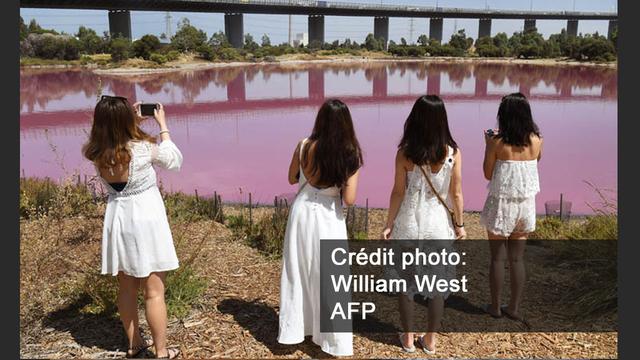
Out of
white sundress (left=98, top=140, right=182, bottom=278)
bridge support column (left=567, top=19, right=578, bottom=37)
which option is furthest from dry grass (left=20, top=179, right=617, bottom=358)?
bridge support column (left=567, top=19, right=578, bottom=37)

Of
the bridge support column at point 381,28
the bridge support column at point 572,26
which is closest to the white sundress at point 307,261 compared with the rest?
the bridge support column at point 381,28

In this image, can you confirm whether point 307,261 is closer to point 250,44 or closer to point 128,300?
point 128,300

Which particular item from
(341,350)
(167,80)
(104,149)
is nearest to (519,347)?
(341,350)

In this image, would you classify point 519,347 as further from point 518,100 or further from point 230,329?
point 230,329

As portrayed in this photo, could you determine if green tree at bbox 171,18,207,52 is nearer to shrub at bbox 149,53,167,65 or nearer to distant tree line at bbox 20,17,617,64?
distant tree line at bbox 20,17,617,64

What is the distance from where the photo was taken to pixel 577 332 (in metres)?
3.76

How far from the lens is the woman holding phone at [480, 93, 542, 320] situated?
3.64 metres

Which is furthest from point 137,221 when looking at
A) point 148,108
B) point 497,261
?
point 497,261

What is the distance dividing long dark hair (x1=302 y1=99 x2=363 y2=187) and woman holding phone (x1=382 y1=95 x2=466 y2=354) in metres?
0.36

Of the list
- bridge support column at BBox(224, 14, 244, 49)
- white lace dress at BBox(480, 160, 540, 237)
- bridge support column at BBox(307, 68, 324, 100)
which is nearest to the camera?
white lace dress at BBox(480, 160, 540, 237)

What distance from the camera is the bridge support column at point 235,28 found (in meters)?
62.0

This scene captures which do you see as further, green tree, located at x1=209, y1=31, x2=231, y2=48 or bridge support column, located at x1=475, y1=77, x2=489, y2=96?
green tree, located at x1=209, y1=31, x2=231, y2=48

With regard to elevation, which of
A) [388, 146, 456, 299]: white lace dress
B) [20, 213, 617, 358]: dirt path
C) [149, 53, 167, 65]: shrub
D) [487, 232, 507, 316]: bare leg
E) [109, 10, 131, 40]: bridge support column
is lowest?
[20, 213, 617, 358]: dirt path

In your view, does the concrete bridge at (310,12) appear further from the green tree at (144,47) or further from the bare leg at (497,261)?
the bare leg at (497,261)
